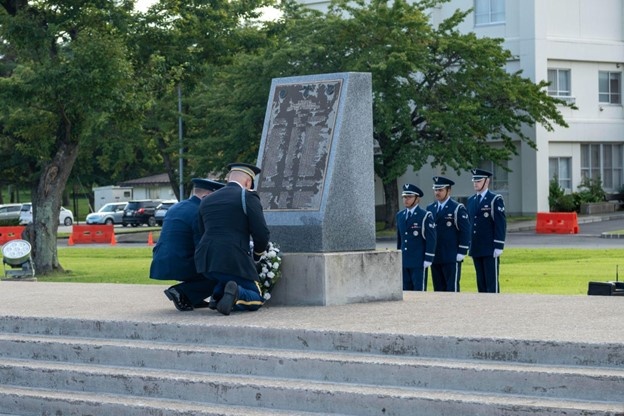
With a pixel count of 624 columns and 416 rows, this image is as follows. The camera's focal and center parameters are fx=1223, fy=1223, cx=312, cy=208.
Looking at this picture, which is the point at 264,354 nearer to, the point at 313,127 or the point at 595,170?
the point at 313,127

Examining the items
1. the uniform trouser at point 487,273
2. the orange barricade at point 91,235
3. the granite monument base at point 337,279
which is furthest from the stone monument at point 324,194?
the orange barricade at point 91,235

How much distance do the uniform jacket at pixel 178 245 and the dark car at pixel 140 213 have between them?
2265 inches

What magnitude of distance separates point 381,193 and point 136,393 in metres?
51.2

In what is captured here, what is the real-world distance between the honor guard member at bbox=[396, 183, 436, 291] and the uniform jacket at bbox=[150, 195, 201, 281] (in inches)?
165

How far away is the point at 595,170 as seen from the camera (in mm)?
58281

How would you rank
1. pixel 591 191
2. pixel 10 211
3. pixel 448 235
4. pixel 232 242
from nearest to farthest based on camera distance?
pixel 232 242 → pixel 448 235 → pixel 591 191 → pixel 10 211

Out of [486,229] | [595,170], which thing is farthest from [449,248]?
[595,170]

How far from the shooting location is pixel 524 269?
26219 millimetres

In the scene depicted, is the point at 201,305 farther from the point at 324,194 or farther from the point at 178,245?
the point at 324,194

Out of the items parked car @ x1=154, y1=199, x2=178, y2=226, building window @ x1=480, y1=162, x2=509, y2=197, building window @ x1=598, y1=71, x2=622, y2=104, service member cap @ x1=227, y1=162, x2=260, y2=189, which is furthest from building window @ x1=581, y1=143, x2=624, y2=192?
service member cap @ x1=227, y1=162, x2=260, y2=189

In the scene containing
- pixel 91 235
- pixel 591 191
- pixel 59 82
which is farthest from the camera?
pixel 591 191

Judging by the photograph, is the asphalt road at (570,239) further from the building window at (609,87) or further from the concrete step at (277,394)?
the concrete step at (277,394)

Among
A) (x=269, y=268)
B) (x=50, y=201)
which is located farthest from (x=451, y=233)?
(x=50, y=201)

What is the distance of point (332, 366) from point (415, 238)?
6.58m
